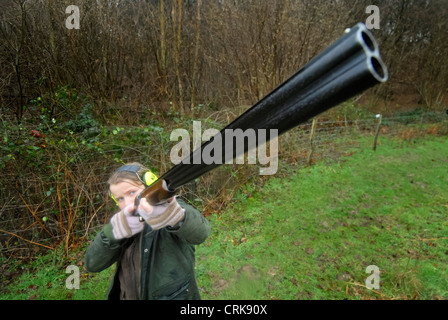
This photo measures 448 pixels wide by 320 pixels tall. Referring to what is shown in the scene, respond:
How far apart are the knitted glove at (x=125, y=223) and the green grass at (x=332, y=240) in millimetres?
2167

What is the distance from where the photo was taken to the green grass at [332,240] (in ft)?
10.2

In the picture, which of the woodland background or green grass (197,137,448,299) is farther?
the woodland background

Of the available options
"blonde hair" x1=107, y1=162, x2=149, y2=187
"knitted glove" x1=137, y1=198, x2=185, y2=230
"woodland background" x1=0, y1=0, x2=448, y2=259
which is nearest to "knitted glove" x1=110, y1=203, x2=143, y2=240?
"knitted glove" x1=137, y1=198, x2=185, y2=230

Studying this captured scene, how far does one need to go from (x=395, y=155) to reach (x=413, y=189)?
121 inches

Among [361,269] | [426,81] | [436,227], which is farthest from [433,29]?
[361,269]

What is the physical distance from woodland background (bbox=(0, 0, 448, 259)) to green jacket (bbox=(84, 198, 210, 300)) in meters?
2.61

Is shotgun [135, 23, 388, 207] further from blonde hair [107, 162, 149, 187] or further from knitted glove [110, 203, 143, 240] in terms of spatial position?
blonde hair [107, 162, 149, 187]

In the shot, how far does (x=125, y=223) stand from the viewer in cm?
134

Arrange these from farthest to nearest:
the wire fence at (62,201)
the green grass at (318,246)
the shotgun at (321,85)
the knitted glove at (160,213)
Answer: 1. the wire fence at (62,201)
2. the green grass at (318,246)
3. the knitted glove at (160,213)
4. the shotgun at (321,85)

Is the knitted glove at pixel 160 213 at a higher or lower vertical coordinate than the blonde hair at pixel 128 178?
lower

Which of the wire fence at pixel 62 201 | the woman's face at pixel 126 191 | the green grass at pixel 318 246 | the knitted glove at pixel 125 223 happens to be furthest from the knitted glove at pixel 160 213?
the wire fence at pixel 62 201

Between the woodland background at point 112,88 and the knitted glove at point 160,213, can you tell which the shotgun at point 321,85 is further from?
→ the woodland background at point 112,88

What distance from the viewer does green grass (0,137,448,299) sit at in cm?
307

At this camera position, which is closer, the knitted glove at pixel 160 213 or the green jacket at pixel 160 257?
the knitted glove at pixel 160 213
